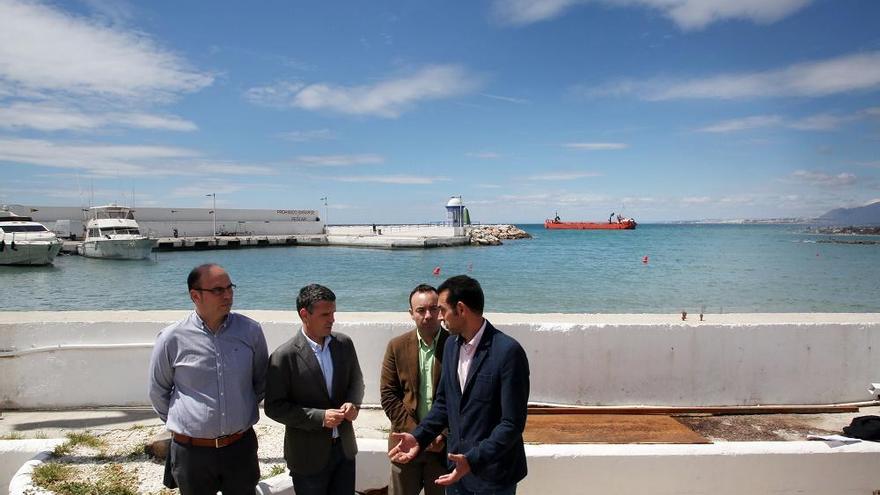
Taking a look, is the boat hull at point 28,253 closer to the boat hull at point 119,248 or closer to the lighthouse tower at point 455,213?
the boat hull at point 119,248

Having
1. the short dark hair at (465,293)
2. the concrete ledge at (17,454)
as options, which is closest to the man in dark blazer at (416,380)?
the short dark hair at (465,293)

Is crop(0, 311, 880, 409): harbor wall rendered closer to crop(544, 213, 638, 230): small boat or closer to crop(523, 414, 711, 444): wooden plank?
Result: crop(523, 414, 711, 444): wooden plank

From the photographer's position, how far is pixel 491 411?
206 cm

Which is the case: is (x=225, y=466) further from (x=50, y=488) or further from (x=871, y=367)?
(x=871, y=367)

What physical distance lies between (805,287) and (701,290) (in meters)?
5.81

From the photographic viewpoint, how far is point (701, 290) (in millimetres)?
25188

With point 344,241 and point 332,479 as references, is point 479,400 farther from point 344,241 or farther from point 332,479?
point 344,241

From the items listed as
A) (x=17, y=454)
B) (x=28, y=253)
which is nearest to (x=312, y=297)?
(x=17, y=454)

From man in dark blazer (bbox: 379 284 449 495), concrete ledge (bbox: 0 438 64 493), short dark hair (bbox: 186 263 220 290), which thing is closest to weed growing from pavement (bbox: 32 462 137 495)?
concrete ledge (bbox: 0 438 64 493)

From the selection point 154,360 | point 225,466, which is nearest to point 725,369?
point 225,466

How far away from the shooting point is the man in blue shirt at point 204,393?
2.28m

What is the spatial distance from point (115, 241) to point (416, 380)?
43309mm

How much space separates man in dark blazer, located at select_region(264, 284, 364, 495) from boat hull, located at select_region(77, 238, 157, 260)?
43.1 meters

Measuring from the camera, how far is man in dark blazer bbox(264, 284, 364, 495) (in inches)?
93.2
